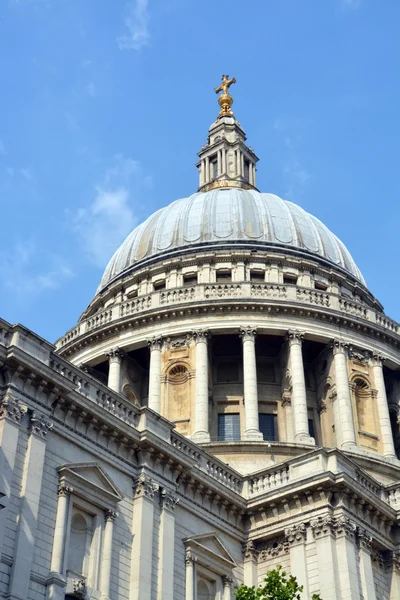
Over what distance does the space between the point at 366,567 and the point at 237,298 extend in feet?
62.1

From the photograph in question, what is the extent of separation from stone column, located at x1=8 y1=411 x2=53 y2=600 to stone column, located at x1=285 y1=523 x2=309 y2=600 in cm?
990

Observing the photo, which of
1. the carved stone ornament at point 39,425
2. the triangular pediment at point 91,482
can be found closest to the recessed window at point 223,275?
the triangular pediment at point 91,482

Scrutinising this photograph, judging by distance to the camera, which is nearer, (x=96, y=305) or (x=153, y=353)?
(x=153, y=353)

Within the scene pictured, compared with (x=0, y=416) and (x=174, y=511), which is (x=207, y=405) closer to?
(x=174, y=511)

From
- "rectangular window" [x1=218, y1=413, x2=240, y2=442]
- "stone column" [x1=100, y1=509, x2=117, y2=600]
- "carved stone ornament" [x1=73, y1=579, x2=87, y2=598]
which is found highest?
"rectangular window" [x1=218, y1=413, x2=240, y2=442]

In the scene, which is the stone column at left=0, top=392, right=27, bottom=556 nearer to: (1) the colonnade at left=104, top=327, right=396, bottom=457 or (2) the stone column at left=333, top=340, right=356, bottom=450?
(1) the colonnade at left=104, top=327, right=396, bottom=457

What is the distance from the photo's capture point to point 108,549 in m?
25.8

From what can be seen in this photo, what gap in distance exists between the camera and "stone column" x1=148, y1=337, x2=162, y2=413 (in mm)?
44688

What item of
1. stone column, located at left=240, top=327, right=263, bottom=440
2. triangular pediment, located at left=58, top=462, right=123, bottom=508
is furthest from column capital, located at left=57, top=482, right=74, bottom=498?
stone column, located at left=240, top=327, right=263, bottom=440

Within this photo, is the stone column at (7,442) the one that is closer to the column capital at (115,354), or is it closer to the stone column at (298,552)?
the stone column at (298,552)

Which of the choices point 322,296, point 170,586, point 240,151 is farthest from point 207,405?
point 240,151

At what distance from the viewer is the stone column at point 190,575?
28031mm

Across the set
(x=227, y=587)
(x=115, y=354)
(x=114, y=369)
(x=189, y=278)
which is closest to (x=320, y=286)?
(x=189, y=278)

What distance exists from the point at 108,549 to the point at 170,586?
2662 millimetres
